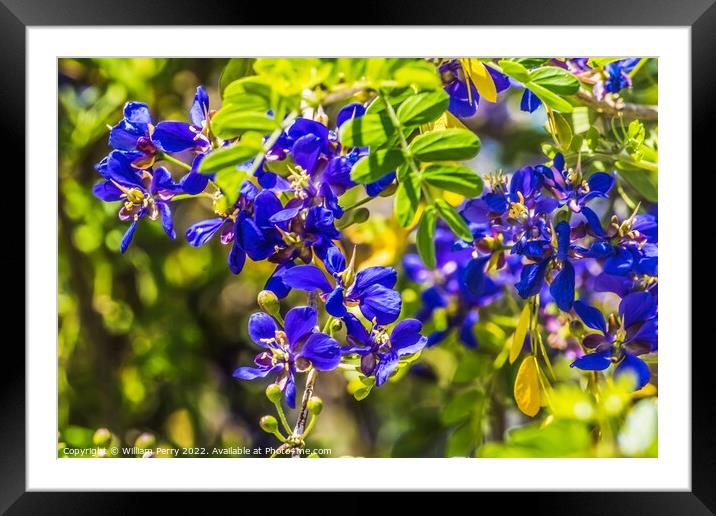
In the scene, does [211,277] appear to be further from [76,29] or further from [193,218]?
[76,29]

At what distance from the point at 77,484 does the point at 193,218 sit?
1.05 m

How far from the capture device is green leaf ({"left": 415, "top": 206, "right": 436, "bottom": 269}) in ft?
3.02

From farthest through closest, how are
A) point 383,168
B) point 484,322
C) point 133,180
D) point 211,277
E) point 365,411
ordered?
point 365,411 → point 211,277 → point 484,322 → point 133,180 → point 383,168

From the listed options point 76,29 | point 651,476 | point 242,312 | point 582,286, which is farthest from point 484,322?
point 76,29

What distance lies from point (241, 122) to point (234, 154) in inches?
1.7

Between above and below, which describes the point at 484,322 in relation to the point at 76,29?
below

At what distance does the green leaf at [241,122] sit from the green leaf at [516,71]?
1.22ft

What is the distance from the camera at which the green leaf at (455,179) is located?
93 cm

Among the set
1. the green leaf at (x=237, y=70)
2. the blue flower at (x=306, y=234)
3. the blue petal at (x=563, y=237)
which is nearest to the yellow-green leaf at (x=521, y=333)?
the blue petal at (x=563, y=237)

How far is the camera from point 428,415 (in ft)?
5.83

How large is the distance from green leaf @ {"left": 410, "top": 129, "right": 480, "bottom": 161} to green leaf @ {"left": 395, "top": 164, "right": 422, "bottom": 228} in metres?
0.03

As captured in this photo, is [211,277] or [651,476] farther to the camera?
[211,277]

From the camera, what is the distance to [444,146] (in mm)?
941

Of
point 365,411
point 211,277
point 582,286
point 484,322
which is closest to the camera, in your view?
point 582,286
